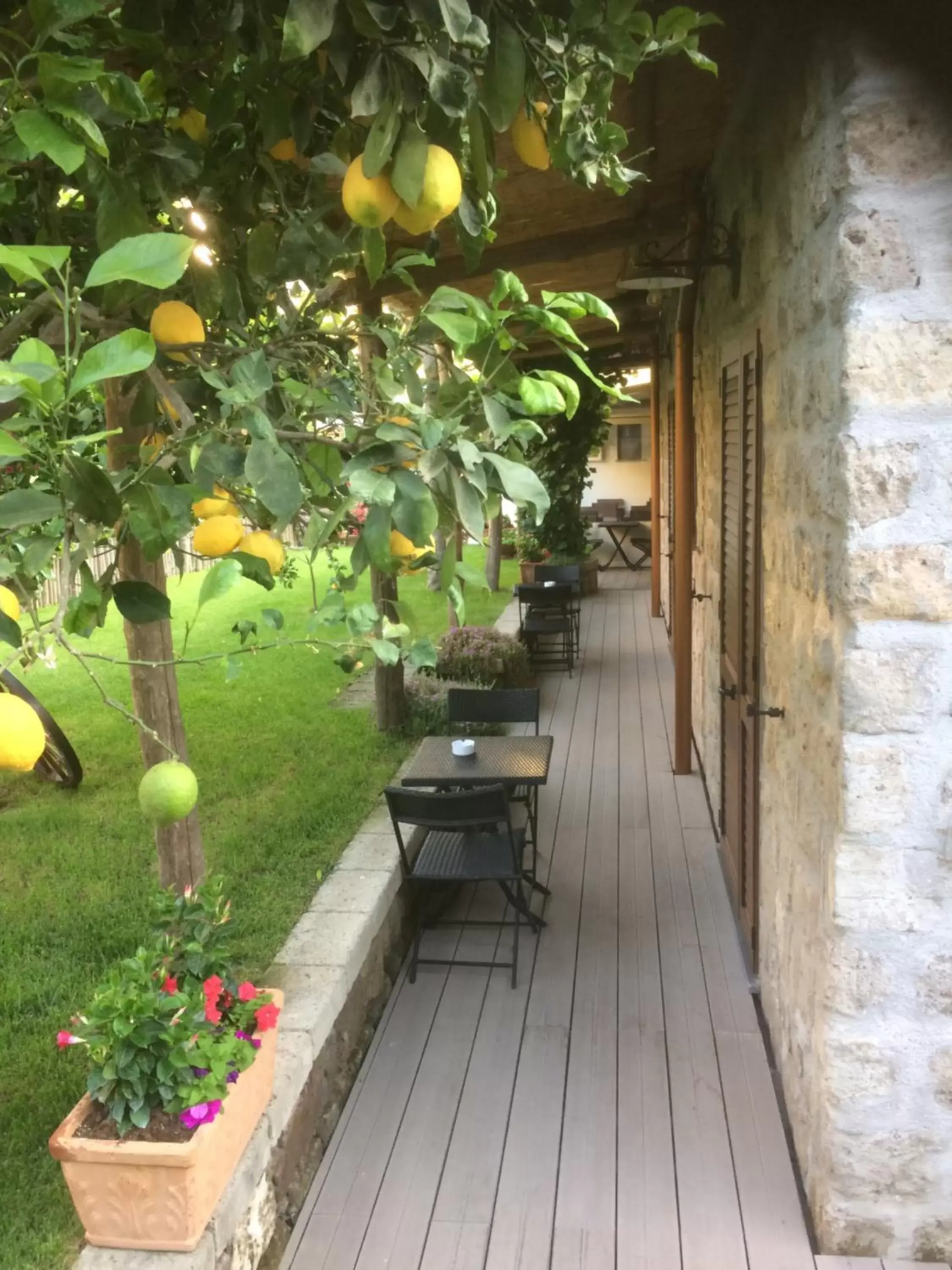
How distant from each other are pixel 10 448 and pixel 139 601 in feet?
1.28

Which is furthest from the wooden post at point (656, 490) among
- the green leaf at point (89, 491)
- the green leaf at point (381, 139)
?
the green leaf at point (89, 491)

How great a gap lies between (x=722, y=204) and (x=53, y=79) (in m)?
3.13

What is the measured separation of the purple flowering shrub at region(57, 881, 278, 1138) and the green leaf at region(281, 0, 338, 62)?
5.79 feet

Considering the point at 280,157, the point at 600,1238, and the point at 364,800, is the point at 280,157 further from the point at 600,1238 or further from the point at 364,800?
the point at 364,800

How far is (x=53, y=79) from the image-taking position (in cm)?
122

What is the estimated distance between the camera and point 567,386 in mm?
1477

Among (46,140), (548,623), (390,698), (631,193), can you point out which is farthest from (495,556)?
(46,140)

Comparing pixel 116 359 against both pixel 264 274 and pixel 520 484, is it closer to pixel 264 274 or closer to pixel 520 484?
pixel 520 484

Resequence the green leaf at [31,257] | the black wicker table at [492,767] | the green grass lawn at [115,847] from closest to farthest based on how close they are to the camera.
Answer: the green leaf at [31,257] → the green grass lawn at [115,847] → the black wicker table at [492,767]

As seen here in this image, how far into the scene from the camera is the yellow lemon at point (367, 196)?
4.32 feet

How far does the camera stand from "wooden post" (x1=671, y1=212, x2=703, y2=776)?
16.5 ft

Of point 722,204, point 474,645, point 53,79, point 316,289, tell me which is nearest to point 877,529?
point 316,289

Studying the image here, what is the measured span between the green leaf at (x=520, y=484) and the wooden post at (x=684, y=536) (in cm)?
386

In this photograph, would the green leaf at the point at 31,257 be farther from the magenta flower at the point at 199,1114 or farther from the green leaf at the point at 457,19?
the magenta flower at the point at 199,1114
